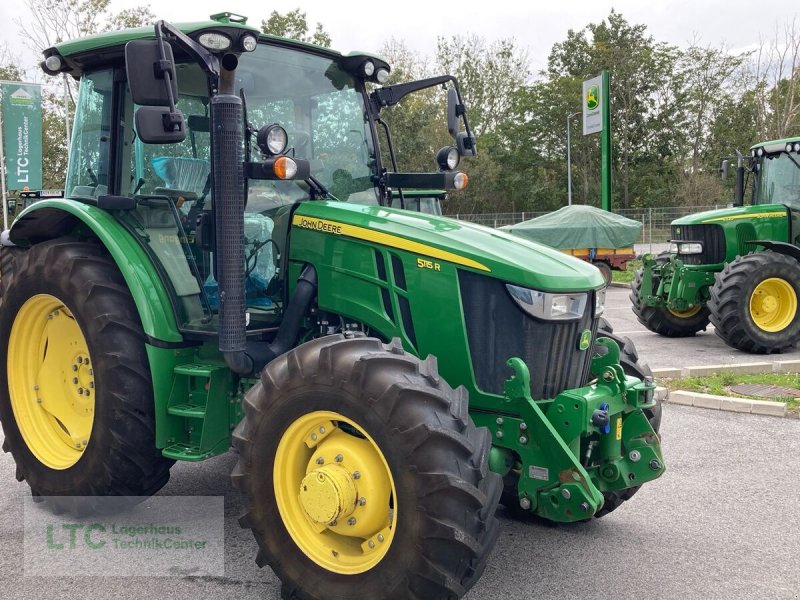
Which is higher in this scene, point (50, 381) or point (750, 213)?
point (750, 213)

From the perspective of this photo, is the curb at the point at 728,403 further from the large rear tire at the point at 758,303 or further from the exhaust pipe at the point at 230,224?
the exhaust pipe at the point at 230,224

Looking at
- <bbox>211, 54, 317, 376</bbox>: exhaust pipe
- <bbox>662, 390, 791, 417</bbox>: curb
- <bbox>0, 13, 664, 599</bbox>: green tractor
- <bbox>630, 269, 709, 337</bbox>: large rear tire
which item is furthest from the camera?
<bbox>630, 269, 709, 337</bbox>: large rear tire

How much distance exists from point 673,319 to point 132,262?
926cm

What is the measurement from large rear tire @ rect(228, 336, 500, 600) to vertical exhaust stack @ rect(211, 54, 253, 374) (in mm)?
422

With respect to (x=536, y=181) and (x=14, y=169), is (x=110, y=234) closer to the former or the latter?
(x=14, y=169)

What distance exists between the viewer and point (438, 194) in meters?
11.7

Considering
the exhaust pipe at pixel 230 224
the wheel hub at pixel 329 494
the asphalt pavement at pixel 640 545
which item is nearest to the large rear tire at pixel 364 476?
the wheel hub at pixel 329 494

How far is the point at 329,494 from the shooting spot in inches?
130

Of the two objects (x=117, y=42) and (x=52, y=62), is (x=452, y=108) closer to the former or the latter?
(x=117, y=42)

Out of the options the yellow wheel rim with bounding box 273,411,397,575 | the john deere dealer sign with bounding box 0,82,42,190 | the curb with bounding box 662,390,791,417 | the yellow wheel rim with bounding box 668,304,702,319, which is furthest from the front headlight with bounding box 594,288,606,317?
the john deere dealer sign with bounding box 0,82,42,190

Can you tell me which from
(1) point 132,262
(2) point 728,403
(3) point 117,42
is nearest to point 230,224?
(1) point 132,262

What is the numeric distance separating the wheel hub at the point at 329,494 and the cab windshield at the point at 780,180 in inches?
396

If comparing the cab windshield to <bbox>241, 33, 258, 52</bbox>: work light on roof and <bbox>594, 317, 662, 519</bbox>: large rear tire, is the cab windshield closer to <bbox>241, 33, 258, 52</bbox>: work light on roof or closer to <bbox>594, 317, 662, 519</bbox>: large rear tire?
<bbox>594, 317, 662, 519</bbox>: large rear tire

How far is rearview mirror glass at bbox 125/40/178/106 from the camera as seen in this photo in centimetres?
355
